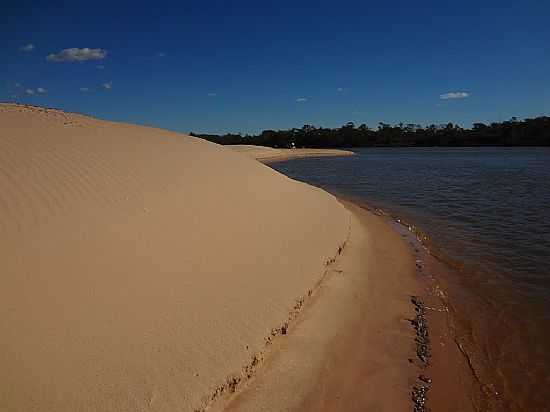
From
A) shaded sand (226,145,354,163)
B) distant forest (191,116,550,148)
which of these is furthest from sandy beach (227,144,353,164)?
distant forest (191,116,550,148)

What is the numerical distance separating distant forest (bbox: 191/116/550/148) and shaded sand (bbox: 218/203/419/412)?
282 ft

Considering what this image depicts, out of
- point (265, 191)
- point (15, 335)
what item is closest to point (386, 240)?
point (265, 191)

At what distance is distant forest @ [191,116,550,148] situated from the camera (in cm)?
7794

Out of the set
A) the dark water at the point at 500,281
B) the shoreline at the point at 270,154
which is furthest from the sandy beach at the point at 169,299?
the shoreline at the point at 270,154

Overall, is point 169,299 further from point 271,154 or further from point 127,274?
point 271,154

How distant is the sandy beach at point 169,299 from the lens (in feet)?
8.71

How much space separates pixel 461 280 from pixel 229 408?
4811mm

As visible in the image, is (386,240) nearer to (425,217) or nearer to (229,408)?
(425,217)

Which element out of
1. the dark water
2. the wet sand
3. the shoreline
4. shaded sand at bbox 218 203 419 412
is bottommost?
the shoreline

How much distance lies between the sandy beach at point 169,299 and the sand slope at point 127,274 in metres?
0.01

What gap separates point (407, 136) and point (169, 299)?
11666cm

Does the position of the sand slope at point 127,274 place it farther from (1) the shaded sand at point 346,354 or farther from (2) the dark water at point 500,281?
(2) the dark water at point 500,281

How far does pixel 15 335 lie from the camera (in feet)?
8.68

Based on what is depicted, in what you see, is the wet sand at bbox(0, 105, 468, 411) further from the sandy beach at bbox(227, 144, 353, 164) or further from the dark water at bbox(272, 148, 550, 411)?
the sandy beach at bbox(227, 144, 353, 164)
